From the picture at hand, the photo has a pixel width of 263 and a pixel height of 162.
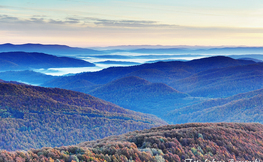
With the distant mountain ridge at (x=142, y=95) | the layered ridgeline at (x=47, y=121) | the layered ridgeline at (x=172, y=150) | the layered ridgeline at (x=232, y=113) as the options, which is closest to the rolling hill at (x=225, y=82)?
the distant mountain ridge at (x=142, y=95)

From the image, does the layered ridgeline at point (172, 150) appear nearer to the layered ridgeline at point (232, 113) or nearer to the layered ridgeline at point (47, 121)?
the layered ridgeline at point (47, 121)

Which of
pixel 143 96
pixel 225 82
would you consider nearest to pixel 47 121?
pixel 143 96

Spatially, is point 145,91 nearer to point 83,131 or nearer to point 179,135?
point 83,131

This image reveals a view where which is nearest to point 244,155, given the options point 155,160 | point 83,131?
point 155,160

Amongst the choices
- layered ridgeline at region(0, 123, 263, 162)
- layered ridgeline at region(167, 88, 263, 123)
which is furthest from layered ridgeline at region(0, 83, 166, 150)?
layered ridgeline at region(0, 123, 263, 162)

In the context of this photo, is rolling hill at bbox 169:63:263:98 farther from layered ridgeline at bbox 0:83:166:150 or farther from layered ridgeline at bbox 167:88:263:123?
layered ridgeline at bbox 0:83:166:150

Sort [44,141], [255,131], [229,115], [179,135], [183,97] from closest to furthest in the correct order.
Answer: [179,135], [255,131], [44,141], [229,115], [183,97]
